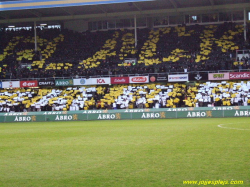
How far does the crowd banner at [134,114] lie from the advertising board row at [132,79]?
905 centimetres

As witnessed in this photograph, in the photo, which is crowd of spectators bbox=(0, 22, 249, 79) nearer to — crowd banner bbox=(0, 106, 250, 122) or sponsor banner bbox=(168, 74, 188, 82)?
sponsor banner bbox=(168, 74, 188, 82)

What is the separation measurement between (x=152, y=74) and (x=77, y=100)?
8.22 m

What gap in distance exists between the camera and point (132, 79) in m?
43.3

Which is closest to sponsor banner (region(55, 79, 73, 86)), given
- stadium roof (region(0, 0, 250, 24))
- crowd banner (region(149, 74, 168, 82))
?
stadium roof (region(0, 0, 250, 24))

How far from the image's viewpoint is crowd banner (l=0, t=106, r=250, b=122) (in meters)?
32.4

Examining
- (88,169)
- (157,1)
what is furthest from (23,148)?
(157,1)

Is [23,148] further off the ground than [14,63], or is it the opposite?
[14,63]

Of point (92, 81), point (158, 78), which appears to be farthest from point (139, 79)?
point (92, 81)

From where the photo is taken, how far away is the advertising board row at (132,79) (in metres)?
41.1

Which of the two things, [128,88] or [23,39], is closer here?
[128,88]

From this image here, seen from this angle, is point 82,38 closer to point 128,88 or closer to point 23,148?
point 128,88

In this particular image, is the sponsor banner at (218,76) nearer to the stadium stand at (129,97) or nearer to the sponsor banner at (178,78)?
the stadium stand at (129,97)

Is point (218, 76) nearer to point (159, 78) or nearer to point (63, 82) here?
point (159, 78)

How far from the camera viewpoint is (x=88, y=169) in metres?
11.0
